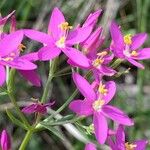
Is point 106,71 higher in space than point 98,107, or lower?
higher

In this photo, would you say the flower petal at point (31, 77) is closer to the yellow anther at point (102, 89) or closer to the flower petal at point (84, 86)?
the flower petal at point (84, 86)

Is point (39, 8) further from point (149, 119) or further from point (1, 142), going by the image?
point (1, 142)

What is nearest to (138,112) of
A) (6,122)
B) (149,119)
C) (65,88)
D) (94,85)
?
(149,119)

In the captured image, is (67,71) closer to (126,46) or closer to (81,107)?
(126,46)

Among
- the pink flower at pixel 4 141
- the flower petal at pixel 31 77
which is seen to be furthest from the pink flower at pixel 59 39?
the pink flower at pixel 4 141

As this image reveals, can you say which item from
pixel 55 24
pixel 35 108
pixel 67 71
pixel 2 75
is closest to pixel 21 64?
pixel 2 75

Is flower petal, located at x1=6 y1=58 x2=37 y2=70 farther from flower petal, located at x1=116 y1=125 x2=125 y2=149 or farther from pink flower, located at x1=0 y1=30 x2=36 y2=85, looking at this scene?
flower petal, located at x1=116 y1=125 x2=125 y2=149
